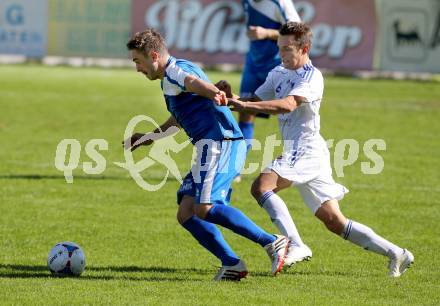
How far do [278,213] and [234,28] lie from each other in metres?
21.7

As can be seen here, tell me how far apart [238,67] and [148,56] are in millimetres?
22287

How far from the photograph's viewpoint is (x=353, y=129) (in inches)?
709

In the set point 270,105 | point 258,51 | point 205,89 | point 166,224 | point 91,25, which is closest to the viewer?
point 205,89

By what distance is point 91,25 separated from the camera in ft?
98.9

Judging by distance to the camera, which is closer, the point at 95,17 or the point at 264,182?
the point at 264,182

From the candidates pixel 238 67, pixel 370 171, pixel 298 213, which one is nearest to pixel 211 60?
pixel 238 67

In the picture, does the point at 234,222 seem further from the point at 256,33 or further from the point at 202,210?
the point at 256,33

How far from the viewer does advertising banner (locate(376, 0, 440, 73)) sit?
2861cm

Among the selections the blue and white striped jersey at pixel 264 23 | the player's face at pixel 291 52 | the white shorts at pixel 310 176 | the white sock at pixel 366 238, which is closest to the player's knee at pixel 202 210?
the white shorts at pixel 310 176

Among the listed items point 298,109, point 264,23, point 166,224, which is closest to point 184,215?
point 298,109

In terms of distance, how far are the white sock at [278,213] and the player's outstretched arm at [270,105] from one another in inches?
30.9

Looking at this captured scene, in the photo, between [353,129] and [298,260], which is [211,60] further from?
[298,260]

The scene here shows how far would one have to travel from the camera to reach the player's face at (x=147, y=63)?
24.4 ft

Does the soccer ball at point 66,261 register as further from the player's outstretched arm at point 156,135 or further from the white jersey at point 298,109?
the white jersey at point 298,109
